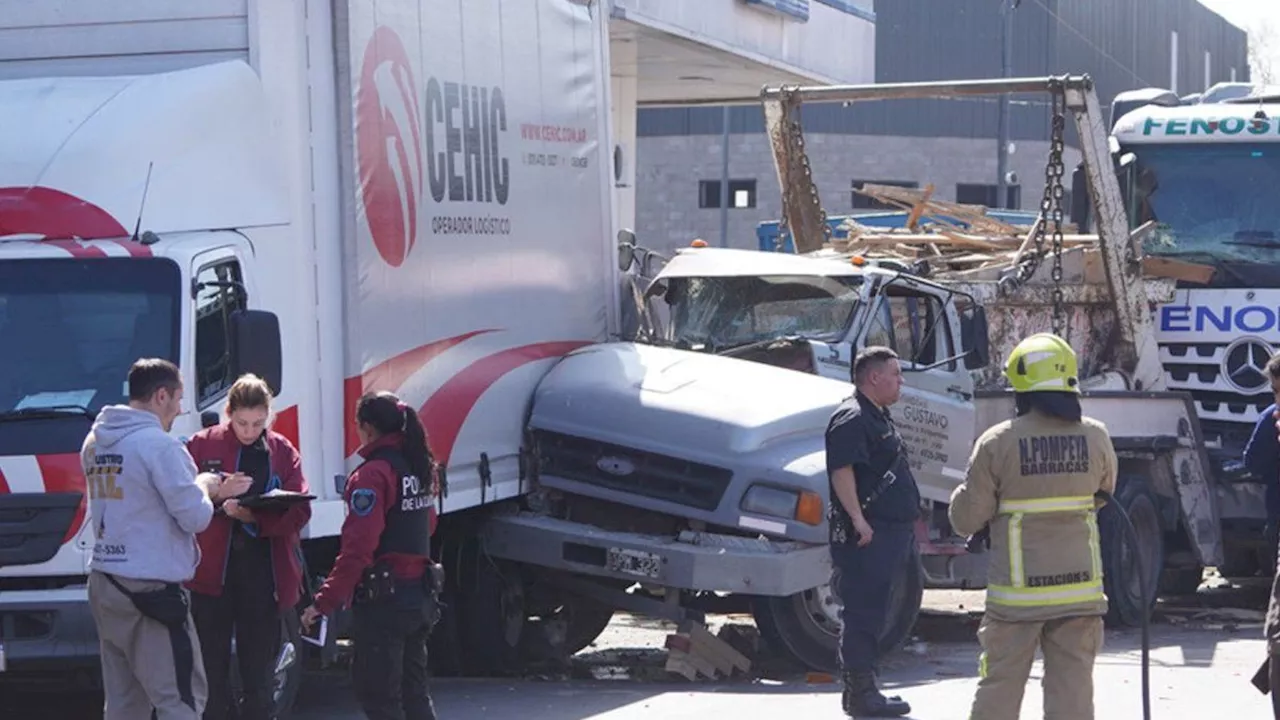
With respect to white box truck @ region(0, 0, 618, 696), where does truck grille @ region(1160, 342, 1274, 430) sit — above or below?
below

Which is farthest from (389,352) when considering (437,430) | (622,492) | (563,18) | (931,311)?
(931,311)

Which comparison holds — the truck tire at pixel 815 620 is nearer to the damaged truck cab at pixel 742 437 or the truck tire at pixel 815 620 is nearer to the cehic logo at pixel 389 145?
the damaged truck cab at pixel 742 437

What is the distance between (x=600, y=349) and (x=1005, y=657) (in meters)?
5.43

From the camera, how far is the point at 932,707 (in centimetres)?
999

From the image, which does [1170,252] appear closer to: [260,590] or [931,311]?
[931,311]

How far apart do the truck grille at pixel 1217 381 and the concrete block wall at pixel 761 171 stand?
3144 centimetres

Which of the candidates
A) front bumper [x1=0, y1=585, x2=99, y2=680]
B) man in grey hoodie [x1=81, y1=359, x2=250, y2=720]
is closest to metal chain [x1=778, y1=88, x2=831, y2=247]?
front bumper [x1=0, y1=585, x2=99, y2=680]

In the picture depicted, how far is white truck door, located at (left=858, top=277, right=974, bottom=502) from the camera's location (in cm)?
1225

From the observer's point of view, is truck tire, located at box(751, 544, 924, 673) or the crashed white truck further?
truck tire, located at box(751, 544, 924, 673)

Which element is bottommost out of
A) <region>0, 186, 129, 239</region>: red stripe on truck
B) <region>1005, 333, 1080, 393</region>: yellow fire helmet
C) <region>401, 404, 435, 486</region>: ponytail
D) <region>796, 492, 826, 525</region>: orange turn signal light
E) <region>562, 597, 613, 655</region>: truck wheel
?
<region>562, 597, 613, 655</region>: truck wheel

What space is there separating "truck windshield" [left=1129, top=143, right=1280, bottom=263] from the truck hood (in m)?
4.52

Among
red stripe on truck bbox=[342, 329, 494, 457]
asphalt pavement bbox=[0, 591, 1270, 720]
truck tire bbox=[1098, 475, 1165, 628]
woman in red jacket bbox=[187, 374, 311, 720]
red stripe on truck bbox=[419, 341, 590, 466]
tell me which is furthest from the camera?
truck tire bbox=[1098, 475, 1165, 628]

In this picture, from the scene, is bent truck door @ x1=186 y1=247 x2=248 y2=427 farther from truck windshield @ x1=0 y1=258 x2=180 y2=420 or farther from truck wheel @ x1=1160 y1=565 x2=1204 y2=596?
truck wheel @ x1=1160 y1=565 x2=1204 y2=596

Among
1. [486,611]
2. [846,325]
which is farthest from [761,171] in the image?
[486,611]
